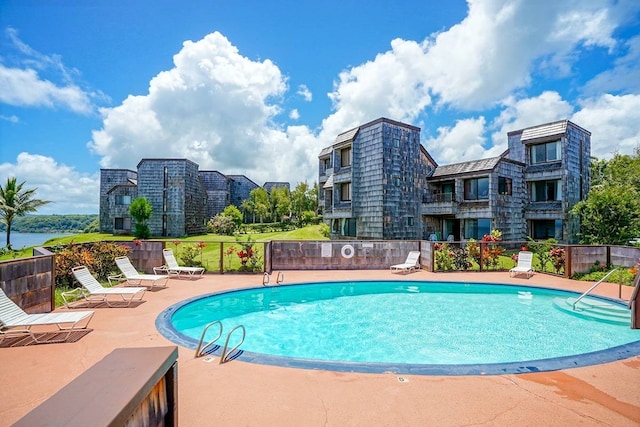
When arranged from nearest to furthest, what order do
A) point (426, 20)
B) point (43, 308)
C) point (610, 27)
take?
point (43, 308) → point (610, 27) → point (426, 20)

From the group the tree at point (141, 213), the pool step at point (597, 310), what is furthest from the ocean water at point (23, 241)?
the pool step at point (597, 310)

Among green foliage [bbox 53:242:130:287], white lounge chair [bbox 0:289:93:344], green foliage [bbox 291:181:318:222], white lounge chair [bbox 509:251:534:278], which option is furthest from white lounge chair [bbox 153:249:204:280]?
green foliage [bbox 291:181:318:222]

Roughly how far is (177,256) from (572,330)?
14.2m

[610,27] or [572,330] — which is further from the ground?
[610,27]

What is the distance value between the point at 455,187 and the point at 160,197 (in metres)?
30.9

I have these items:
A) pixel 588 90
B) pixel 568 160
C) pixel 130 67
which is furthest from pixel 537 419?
pixel 568 160

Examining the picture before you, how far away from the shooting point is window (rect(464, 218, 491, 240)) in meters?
23.6

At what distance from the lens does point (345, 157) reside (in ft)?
86.1

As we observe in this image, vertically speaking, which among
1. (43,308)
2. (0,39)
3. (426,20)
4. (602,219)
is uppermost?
(426,20)

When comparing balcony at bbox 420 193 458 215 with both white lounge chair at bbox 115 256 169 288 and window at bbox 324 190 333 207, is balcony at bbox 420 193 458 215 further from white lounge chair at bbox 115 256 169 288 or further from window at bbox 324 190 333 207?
white lounge chair at bbox 115 256 169 288

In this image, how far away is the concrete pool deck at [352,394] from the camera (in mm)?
3510

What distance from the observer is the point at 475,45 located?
13.6 metres

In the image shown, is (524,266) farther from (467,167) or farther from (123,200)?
(123,200)

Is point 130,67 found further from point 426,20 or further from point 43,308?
point 426,20
